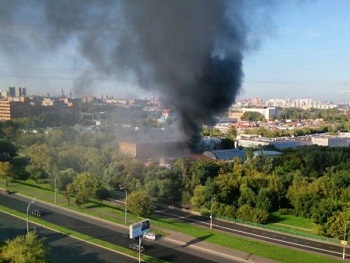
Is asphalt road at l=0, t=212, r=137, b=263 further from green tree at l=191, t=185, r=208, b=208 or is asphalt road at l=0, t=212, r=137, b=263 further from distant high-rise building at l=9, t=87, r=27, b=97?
distant high-rise building at l=9, t=87, r=27, b=97

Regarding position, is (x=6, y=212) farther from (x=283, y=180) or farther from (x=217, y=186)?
(x=283, y=180)

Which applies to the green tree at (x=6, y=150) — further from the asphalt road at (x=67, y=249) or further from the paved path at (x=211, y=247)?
the paved path at (x=211, y=247)

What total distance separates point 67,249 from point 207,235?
436cm

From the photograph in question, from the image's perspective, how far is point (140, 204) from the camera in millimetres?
14492

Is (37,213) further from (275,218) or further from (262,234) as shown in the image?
(275,218)

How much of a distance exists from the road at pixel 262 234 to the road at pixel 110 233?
93.0 inches

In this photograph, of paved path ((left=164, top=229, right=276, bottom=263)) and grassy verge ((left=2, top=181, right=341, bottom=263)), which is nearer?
paved path ((left=164, top=229, right=276, bottom=263))

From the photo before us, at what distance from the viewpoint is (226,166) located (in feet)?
64.0

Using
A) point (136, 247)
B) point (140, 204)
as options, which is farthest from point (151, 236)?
point (140, 204)

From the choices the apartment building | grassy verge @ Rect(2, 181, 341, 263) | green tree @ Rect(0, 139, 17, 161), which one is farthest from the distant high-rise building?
grassy verge @ Rect(2, 181, 341, 263)

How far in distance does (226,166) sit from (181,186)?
3.02 metres

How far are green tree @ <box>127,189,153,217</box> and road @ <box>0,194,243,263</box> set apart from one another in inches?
31.1

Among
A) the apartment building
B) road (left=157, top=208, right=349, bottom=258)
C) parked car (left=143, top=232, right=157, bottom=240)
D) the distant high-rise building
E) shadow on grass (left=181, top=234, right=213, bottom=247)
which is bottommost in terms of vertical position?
road (left=157, top=208, right=349, bottom=258)

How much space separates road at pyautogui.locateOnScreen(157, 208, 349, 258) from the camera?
1280cm
